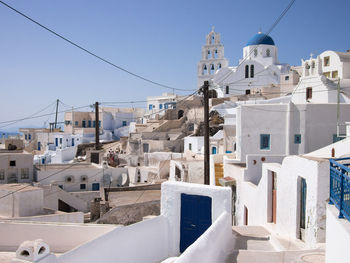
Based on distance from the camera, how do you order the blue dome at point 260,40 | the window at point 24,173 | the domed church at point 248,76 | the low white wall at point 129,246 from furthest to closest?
the blue dome at point 260,40, the domed church at point 248,76, the window at point 24,173, the low white wall at point 129,246

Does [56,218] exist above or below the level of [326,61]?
below

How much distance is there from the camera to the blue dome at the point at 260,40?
48406 mm

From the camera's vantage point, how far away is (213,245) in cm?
565

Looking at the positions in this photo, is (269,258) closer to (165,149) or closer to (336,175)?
(336,175)

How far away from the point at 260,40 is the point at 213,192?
4446 cm

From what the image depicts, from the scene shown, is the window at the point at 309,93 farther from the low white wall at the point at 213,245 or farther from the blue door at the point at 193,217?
the low white wall at the point at 213,245

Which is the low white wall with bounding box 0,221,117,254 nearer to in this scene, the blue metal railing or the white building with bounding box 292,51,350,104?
the blue metal railing

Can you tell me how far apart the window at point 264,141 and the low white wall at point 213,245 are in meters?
10.3

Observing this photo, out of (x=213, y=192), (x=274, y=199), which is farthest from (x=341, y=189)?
(x=274, y=199)

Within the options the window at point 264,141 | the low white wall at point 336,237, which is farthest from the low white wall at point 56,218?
the low white wall at point 336,237

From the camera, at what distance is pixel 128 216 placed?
1583 cm

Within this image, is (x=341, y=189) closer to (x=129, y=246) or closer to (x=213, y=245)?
(x=213, y=245)

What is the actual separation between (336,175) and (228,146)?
71.0 feet

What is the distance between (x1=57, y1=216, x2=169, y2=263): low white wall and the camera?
5.26m
